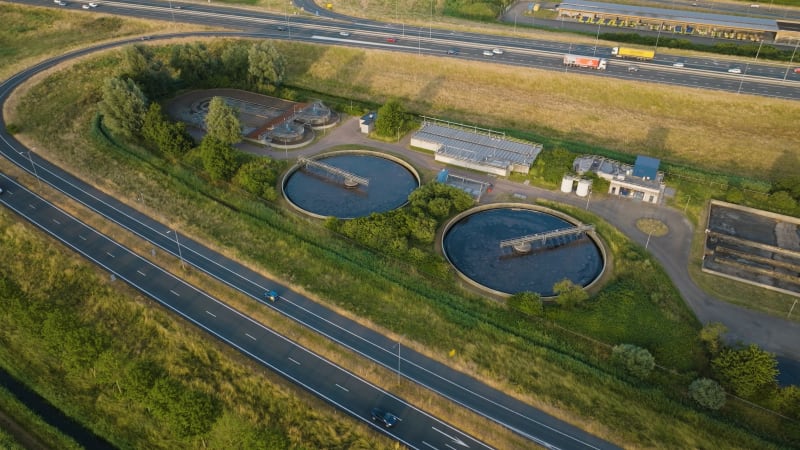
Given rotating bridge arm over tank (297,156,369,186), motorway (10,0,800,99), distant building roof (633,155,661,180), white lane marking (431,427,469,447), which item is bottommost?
white lane marking (431,427,469,447)

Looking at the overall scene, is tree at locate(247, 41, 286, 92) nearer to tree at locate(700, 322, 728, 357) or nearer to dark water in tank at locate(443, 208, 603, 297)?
dark water in tank at locate(443, 208, 603, 297)

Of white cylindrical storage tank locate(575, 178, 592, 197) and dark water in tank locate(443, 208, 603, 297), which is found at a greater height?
white cylindrical storage tank locate(575, 178, 592, 197)

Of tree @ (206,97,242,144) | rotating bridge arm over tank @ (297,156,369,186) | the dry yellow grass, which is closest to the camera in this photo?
rotating bridge arm over tank @ (297,156,369,186)

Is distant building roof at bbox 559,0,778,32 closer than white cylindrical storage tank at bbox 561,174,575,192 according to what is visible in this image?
No

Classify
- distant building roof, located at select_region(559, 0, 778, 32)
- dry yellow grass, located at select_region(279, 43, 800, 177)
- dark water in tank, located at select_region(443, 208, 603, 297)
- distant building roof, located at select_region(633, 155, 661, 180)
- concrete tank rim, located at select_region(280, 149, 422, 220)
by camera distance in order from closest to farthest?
dark water in tank, located at select_region(443, 208, 603, 297), concrete tank rim, located at select_region(280, 149, 422, 220), distant building roof, located at select_region(633, 155, 661, 180), dry yellow grass, located at select_region(279, 43, 800, 177), distant building roof, located at select_region(559, 0, 778, 32)

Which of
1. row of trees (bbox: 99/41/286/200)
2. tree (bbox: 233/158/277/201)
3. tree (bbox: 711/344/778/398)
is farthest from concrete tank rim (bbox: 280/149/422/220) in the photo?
tree (bbox: 711/344/778/398)

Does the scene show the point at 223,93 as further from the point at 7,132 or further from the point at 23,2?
the point at 23,2

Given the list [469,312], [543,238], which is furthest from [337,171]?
[469,312]
